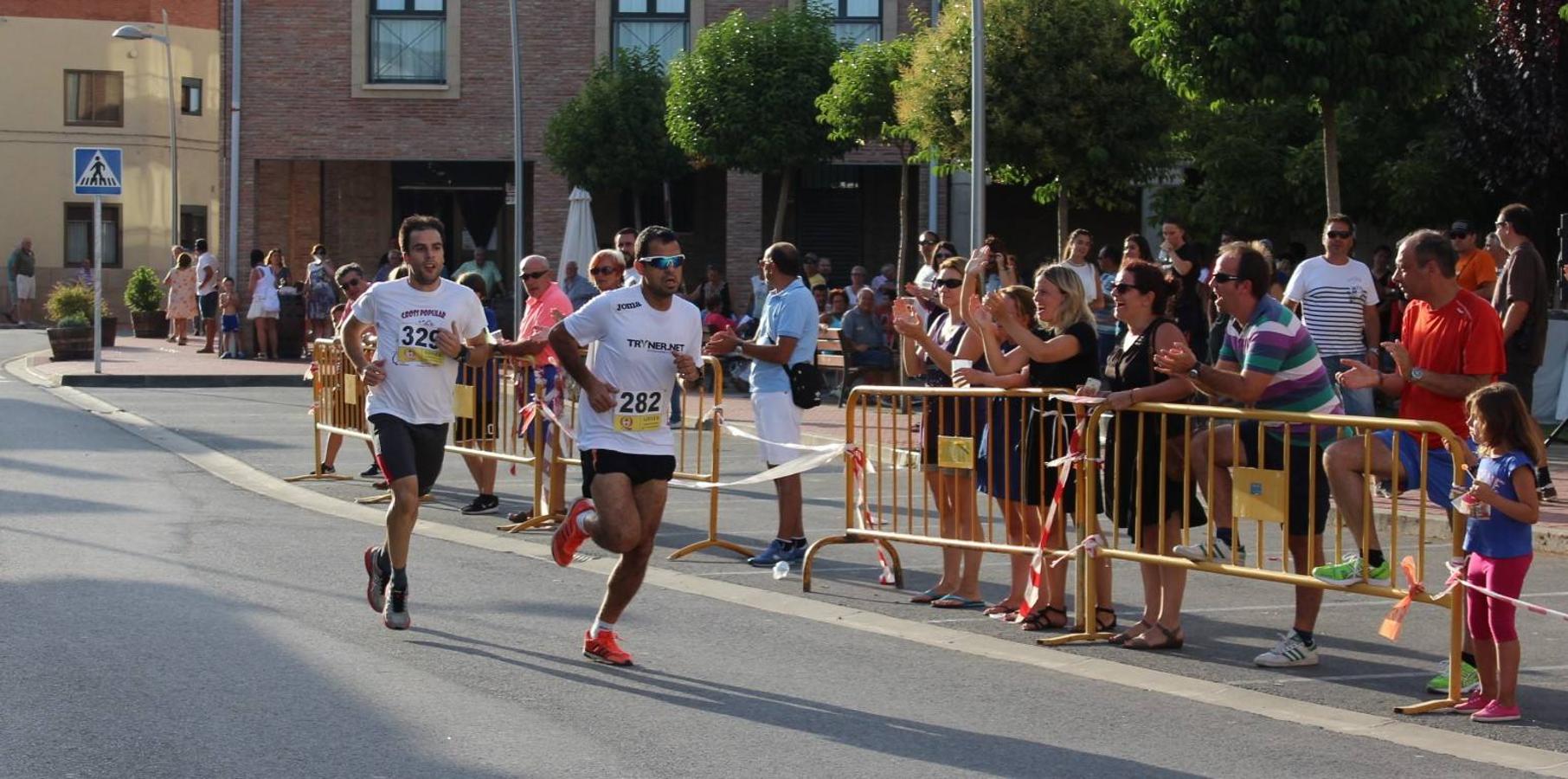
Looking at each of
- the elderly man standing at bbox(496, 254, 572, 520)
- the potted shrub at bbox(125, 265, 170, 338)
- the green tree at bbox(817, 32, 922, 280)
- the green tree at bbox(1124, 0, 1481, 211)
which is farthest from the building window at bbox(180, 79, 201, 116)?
the elderly man standing at bbox(496, 254, 572, 520)

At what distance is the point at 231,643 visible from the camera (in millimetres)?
8383

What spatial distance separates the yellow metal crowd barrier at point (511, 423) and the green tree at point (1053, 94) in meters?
9.70

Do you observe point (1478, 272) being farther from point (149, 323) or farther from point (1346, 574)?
point (149, 323)

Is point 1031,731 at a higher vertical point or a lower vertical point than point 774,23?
lower

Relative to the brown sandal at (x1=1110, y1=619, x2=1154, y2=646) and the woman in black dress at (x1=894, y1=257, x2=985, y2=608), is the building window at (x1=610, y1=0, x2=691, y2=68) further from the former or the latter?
the brown sandal at (x1=1110, y1=619, x2=1154, y2=646)

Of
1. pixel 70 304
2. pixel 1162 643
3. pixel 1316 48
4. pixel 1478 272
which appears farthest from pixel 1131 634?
pixel 70 304

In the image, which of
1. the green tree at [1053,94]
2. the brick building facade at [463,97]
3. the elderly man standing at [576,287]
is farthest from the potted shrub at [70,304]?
the green tree at [1053,94]

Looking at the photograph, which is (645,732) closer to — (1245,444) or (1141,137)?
(1245,444)

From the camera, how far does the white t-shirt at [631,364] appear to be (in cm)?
823

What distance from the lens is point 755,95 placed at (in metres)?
29.7

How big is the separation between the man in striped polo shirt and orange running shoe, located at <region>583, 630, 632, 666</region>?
240 centimetres

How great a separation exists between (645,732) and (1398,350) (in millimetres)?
3470

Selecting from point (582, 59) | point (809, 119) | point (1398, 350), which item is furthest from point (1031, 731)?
point (582, 59)

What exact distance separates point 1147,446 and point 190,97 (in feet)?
160
